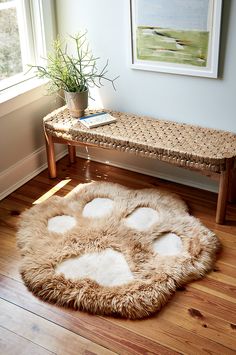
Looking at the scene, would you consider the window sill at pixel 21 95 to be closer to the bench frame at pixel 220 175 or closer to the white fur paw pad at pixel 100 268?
the bench frame at pixel 220 175

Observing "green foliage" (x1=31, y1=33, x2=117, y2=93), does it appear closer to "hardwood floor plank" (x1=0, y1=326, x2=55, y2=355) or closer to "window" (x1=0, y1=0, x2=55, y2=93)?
"window" (x1=0, y1=0, x2=55, y2=93)

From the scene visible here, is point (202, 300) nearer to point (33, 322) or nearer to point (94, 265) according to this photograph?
point (94, 265)

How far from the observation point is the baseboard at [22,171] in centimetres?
279

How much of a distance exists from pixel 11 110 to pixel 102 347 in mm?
1535

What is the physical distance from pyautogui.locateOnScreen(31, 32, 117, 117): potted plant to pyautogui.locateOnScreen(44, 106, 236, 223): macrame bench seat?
0.47 ft


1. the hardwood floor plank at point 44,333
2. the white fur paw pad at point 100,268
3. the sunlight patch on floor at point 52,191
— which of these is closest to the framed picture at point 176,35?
the sunlight patch on floor at point 52,191

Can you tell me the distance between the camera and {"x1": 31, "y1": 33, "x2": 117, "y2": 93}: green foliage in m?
2.73

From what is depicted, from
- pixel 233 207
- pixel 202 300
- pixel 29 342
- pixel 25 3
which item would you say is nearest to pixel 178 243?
pixel 202 300

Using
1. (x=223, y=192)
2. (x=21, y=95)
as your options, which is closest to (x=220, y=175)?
(x=223, y=192)

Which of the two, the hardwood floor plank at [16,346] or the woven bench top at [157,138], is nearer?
the hardwood floor plank at [16,346]

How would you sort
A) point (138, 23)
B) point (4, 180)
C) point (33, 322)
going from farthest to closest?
point (4, 180) < point (138, 23) < point (33, 322)

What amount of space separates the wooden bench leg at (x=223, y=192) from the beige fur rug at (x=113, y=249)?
0.14 m

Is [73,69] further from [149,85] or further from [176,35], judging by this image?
[176,35]

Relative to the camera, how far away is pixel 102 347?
1.79 meters
